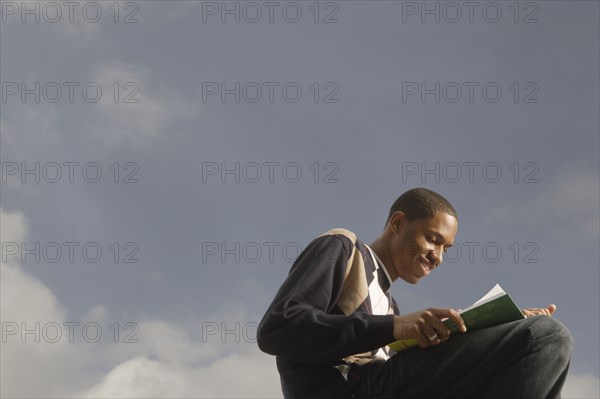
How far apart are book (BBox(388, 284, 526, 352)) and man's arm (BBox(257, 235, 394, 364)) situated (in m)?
0.18

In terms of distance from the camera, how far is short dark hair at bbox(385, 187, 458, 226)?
3.88 meters

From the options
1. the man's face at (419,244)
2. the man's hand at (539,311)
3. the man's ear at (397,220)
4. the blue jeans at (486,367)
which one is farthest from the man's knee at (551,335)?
the man's ear at (397,220)

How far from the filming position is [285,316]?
3.00m

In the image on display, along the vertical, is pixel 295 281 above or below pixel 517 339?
above

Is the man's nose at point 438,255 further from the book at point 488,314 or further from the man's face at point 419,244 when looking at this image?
the book at point 488,314

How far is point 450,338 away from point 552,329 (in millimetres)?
400

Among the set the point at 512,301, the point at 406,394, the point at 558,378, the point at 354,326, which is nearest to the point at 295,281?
the point at 354,326

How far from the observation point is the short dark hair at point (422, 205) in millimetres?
3879

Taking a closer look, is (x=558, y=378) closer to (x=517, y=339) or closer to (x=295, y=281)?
(x=517, y=339)

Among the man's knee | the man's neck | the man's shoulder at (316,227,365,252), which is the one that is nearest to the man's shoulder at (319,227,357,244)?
the man's shoulder at (316,227,365,252)

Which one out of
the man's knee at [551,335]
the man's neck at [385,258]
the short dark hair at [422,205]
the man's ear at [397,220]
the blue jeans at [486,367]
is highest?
the short dark hair at [422,205]

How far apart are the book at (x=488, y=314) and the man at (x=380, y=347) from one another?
0.11 feet

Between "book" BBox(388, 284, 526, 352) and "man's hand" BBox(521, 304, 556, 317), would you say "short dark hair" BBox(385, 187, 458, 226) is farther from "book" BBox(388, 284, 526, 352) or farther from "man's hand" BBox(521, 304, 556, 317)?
"book" BBox(388, 284, 526, 352)

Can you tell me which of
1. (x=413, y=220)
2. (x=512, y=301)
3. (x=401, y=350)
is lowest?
(x=401, y=350)
